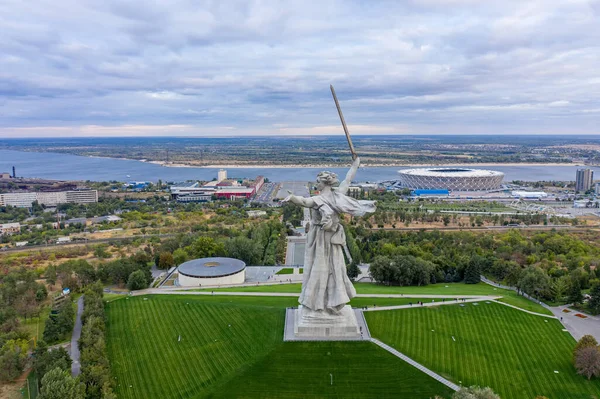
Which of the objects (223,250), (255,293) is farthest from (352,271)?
(223,250)

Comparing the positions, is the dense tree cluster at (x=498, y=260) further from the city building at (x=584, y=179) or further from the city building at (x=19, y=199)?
the city building at (x=19, y=199)

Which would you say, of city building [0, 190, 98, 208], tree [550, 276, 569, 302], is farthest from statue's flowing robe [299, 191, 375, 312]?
city building [0, 190, 98, 208]

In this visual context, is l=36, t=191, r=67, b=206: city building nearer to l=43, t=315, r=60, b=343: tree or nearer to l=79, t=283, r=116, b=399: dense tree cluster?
l=79, t=283, r=116, b=399: dense tree cluster

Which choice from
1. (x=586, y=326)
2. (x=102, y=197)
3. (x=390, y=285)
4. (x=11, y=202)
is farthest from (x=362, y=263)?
(x=11, y=202)

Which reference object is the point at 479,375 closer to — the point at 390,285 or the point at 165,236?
the point at 390,285

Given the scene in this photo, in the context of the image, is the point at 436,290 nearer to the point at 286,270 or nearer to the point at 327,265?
the point at 286,270

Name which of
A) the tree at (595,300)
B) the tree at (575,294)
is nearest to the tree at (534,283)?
the tree at (575,294)
